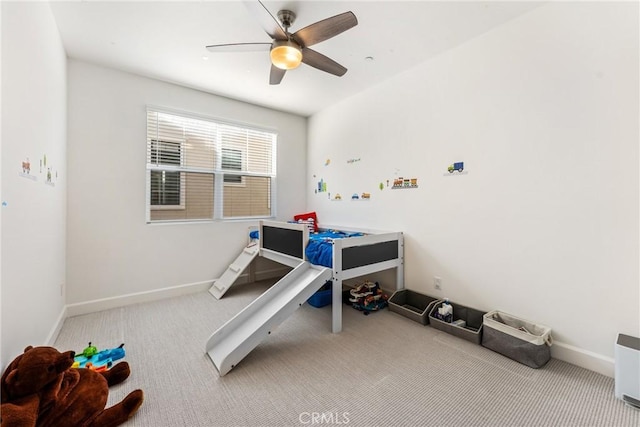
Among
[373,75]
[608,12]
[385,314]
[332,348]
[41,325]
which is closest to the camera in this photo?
[608,12]

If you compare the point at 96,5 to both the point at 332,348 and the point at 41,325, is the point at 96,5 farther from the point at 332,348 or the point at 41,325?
the point at 332,348

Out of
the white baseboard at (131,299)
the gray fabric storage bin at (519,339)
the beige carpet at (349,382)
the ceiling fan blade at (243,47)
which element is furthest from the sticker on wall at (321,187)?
the gray fabric storage bin at (519,339)

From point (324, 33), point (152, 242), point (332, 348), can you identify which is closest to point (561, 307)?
point (332, 348)

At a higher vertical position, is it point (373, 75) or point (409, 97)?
point (373, 75)

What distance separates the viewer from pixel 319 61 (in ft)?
7.31

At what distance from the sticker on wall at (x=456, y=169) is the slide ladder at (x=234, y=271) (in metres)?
2.45

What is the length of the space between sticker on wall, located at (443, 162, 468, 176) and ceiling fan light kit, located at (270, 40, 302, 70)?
5.59 feet

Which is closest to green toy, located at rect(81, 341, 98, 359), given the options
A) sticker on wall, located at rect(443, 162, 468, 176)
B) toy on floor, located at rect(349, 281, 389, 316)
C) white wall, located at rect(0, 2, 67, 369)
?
white wall, located at rect(0, 2, 67, 369)

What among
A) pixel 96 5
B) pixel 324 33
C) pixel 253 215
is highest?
pixel 96 5

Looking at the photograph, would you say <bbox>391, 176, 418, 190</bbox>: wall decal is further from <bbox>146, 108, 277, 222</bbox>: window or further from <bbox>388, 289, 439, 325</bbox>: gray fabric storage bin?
<bbox>146, 108, 277, 222</bbox>: window

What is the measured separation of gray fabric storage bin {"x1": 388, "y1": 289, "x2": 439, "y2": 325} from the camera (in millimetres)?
2582

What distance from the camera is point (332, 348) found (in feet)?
7.09

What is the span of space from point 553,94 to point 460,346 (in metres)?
2.06

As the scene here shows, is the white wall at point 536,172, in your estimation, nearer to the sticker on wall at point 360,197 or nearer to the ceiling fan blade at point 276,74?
the sticker on wall at point 360,197
